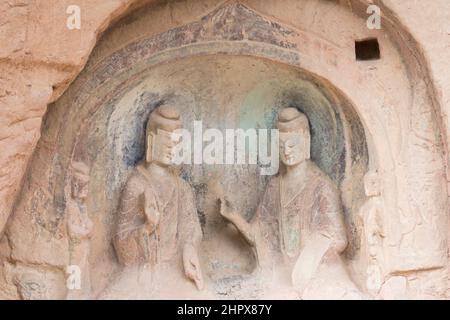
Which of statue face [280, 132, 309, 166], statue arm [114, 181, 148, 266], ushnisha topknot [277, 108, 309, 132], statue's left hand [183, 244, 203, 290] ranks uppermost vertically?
ushnisha topknot [277, 108, 309, 132]

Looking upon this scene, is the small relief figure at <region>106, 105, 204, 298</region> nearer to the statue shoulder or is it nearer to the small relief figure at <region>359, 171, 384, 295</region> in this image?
the statue shoulder

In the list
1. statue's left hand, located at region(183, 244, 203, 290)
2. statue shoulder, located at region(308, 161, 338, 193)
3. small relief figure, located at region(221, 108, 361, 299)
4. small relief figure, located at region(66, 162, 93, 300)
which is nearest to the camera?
small relief figure, located at region(66, 162, 93, 300)

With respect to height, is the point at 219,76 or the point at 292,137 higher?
the point at 219,76

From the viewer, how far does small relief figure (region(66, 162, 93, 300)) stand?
579 centimetres

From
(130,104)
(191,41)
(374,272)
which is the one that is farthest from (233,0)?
(374,272)

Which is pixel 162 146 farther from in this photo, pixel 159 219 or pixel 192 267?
pixel 192 267

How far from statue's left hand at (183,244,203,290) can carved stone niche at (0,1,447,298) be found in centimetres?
6

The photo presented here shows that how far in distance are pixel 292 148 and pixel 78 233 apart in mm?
1430

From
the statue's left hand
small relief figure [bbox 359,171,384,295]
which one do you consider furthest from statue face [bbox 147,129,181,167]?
small relief figure [bbox 359,171,384,295]

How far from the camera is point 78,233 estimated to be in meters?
5.81

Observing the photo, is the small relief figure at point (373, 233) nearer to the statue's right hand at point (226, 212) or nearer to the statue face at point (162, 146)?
the statue's right hand at point (226, 212)

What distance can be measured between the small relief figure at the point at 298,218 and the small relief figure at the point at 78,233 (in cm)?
88

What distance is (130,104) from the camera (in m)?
6.15

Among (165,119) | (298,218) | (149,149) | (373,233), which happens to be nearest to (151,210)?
(149,149)
